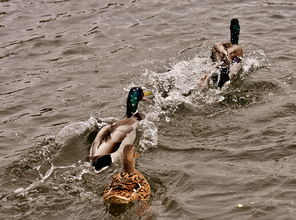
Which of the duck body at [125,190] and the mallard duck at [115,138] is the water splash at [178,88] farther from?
the duck body at [125,190]

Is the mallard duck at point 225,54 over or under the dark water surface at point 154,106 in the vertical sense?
over

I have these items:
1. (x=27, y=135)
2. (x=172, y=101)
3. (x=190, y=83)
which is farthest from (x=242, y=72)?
(x=27, y=135)

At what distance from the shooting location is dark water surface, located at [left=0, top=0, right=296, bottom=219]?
7020 millimetres

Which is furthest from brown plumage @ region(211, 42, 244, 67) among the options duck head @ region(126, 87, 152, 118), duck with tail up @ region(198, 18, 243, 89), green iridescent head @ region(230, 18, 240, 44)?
duck head @ region(126, 87, 152, 118)

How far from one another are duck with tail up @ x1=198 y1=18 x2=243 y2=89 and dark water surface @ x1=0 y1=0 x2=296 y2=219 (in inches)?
8.5

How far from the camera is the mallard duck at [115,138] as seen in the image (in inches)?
313

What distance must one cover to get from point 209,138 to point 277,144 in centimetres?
94

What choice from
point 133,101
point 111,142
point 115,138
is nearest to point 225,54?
point 133,101

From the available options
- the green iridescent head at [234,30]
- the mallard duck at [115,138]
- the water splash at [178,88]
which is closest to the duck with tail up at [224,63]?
the green iridescent head at [234,30]

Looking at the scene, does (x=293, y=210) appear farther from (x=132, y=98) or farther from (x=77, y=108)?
(x=77, y=108)

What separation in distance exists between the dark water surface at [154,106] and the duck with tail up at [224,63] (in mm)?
217

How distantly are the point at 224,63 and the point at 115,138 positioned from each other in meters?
3.11

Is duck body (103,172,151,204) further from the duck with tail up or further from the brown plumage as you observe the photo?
the brown plumage

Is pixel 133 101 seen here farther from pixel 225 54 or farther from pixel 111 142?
pixel 225 54
